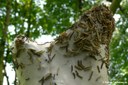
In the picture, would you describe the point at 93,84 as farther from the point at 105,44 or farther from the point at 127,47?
the point at 127,47

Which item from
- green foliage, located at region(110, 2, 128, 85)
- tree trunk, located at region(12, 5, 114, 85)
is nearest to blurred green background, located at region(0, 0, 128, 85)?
green foliage, located at region(110, 2, 128, 85)

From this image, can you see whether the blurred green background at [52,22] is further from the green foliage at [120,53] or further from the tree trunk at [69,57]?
the tree trunk at [69,57]

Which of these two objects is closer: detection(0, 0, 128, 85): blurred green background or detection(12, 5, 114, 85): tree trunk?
detection(12, 5, 114, 85): tree trunk

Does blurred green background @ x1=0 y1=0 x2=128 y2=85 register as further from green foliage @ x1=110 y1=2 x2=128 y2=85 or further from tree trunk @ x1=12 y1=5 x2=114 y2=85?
tree trunk @ x1=12 y1=5 x2=114 y2=85

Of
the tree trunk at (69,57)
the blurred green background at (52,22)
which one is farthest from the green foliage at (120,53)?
the tree trunk at (69,57)

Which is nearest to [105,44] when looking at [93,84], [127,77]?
[93,84]

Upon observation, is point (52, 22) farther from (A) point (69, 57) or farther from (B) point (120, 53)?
(A) point (69, 57)

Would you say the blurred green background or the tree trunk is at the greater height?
the blurred green background
